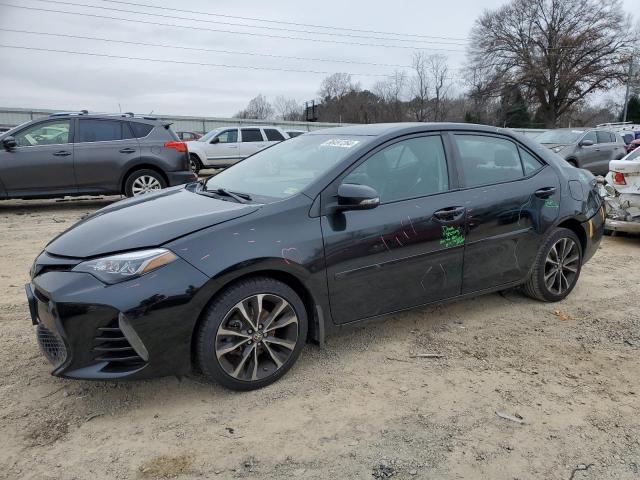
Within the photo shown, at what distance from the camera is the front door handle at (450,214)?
366 centimetres

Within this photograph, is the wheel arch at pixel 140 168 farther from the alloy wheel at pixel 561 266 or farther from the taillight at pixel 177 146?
the alloy wheel at pixel 561 266

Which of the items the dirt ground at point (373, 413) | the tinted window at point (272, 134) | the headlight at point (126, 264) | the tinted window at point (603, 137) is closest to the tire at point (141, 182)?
the dirt ground at point (373, 413)

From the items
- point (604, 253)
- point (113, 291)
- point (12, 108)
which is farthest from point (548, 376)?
point (12, 108)

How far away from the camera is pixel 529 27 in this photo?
52.5 meters

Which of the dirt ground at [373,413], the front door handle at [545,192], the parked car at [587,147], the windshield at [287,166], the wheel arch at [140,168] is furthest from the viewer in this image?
the parked car at [587,147]

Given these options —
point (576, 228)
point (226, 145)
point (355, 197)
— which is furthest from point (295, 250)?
point (226, 145)

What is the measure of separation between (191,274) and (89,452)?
3.27 ft

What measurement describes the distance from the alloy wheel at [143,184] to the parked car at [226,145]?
7.20m

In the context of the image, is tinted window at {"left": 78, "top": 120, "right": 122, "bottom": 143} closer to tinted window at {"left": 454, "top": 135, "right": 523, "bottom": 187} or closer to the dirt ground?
the dirt ground

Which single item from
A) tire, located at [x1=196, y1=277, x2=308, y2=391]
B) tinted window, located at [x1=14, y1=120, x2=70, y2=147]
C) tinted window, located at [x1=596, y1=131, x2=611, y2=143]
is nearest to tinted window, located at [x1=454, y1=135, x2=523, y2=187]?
tire, located at [x1=196, y1=277, x2=308, y2=391]

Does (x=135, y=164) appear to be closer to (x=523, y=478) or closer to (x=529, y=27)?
(x=523, y=478)

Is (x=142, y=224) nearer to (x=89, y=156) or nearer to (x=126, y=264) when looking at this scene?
(x=126, y=264)

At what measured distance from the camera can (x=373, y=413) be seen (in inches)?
114

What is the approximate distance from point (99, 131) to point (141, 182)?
1124 mm
